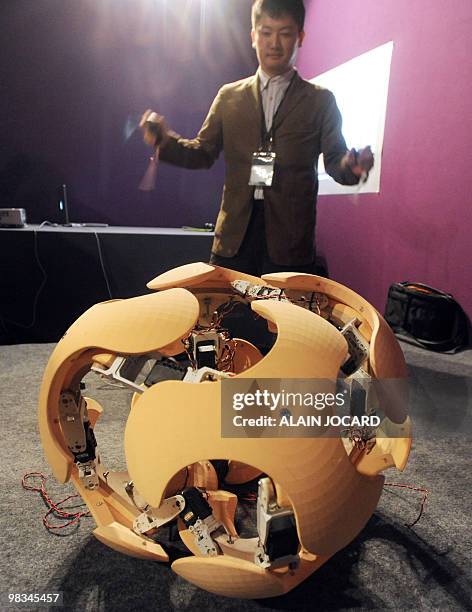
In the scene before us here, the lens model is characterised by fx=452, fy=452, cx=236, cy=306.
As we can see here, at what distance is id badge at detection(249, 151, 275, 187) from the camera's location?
5.46 ft

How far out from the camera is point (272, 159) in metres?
1.67

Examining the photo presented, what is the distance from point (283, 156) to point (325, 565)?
1.33m

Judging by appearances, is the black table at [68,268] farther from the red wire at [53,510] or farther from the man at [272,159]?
the red wire at [53,510]

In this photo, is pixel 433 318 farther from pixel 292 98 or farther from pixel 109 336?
pixel 109 336

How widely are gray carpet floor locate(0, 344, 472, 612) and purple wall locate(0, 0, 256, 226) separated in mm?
2404

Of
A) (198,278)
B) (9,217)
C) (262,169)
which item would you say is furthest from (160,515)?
(9,217)

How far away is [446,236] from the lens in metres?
2.70

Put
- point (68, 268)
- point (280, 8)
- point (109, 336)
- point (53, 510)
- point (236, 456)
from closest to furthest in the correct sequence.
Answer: point (236, 456)
point (109, 336)
point (53, 510)
point (280, 8)
point (68, 268)

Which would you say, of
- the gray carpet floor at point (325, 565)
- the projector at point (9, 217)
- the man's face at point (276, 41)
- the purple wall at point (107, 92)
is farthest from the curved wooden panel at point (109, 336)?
the purple wall at point (107, 92)

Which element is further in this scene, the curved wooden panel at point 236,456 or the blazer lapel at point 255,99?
the blazer lapel at point 255,99

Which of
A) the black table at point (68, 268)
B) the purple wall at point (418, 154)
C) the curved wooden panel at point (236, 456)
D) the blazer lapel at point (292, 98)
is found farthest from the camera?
the black table at point (68, 268)

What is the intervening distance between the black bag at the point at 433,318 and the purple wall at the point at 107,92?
2.00 metres

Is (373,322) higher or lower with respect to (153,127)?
lower

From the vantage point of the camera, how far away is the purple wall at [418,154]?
8.34 ft
